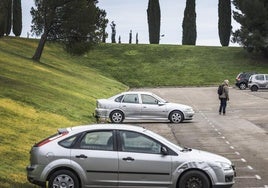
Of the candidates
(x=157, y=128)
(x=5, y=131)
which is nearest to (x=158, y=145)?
(x=5, y=131)

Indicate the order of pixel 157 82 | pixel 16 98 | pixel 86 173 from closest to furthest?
1. pixel 86 173
2. pixel 16 98
3. pixel 157 82

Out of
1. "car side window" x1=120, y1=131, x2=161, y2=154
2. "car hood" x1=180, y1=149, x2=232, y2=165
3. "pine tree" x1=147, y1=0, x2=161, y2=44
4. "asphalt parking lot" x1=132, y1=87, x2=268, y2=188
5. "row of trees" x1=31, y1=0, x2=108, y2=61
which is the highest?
"pine tree" x1=147, y1=0, x2=161, y2=44

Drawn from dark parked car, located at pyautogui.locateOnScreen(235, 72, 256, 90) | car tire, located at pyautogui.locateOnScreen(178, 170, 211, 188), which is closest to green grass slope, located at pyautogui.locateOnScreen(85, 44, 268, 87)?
dark parked car, located at pyautogui.locateOnScreen(235, 72, 256, 90)

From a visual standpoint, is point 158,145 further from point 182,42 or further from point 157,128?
point 182,42

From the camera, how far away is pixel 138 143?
11.3 meters

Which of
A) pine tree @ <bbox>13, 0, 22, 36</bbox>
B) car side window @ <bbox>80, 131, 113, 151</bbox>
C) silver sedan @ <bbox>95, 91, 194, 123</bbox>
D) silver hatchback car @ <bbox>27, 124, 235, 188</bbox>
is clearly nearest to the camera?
silver hatchback car @ <bbox>27, 124, 235, 188</bbox>

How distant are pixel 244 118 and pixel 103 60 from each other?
45846mm

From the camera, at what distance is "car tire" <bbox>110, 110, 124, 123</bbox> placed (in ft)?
85.5

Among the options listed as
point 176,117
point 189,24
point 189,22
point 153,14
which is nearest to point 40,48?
point 176,117

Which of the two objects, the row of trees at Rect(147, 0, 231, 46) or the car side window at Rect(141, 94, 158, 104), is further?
the row of trees at Rect(147, 0, 231, 46)

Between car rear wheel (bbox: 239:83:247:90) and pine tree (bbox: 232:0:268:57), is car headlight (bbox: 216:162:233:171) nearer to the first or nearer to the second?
car rear wheel (bbox: 239:83:247:90)

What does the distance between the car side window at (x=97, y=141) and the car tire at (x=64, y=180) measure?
2.03 feet

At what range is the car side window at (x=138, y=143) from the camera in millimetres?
11188

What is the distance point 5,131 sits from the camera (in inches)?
666
